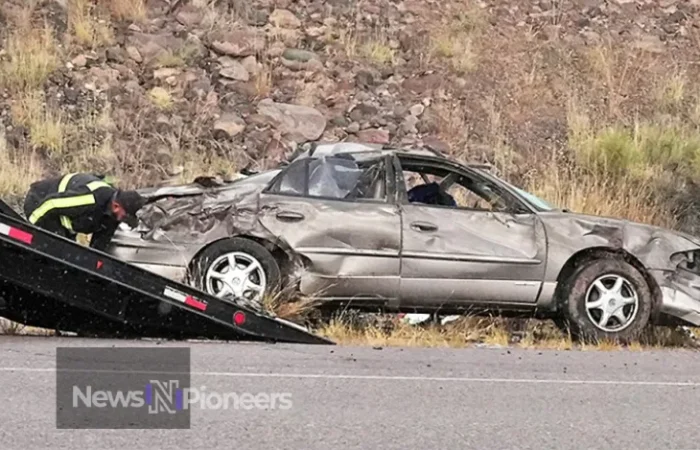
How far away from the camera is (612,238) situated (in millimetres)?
10148

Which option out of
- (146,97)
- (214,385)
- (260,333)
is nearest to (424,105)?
(146,97)

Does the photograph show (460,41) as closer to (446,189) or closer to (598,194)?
(598,194)

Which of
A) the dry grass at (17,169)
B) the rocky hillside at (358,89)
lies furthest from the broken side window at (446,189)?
the dry grass at (17,169)

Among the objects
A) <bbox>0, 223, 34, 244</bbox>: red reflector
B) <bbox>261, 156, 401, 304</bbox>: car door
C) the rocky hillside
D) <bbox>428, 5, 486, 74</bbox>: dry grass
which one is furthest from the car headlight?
<bbox>428, 5, 486, 74</bbox>: dry grass

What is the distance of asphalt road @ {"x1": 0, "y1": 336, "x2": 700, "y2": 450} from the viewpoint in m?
6.08

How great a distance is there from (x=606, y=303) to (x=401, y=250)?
179 centimetres

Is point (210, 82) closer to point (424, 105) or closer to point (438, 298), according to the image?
point (424, 105)

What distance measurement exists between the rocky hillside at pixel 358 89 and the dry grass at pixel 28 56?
0.10ft

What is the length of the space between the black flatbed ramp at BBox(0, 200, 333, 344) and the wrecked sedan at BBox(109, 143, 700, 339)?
0.92 m

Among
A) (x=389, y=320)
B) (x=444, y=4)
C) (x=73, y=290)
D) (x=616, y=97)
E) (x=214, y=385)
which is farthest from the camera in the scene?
(x=444, y=4)

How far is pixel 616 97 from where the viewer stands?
19.1 metres

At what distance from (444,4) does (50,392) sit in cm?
1549

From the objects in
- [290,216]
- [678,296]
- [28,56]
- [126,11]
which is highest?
[126,11]

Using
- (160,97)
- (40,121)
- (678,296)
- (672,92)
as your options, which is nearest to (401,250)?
(678,296)
